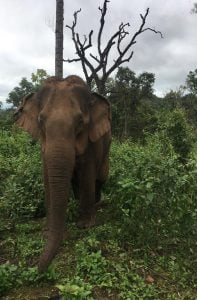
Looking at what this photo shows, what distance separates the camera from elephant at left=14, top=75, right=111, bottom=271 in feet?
17.9

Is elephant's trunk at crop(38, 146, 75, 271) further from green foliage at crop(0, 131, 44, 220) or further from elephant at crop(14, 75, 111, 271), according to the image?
green foliage at crop(0, 131, 44, 220)

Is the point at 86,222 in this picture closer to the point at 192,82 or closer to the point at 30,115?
the point at 30,115

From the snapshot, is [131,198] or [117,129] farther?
[117,129]

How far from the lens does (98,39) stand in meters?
14.4

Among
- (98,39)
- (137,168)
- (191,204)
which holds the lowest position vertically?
(191,204)

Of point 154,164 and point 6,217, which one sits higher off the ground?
point 154,164

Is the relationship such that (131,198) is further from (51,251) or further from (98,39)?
(98,39)

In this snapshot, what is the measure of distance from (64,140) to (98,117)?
3.97 ft

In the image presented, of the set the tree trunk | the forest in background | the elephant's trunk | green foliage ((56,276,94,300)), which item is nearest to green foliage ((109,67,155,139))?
the tree trunk

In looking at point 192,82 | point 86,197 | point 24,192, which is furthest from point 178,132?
point 192,82

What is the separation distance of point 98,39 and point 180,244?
9.26 meters

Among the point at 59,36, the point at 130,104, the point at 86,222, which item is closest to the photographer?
the point at 86,222

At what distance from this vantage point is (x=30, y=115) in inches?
263

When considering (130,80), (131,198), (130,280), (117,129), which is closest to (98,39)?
(131,198)
